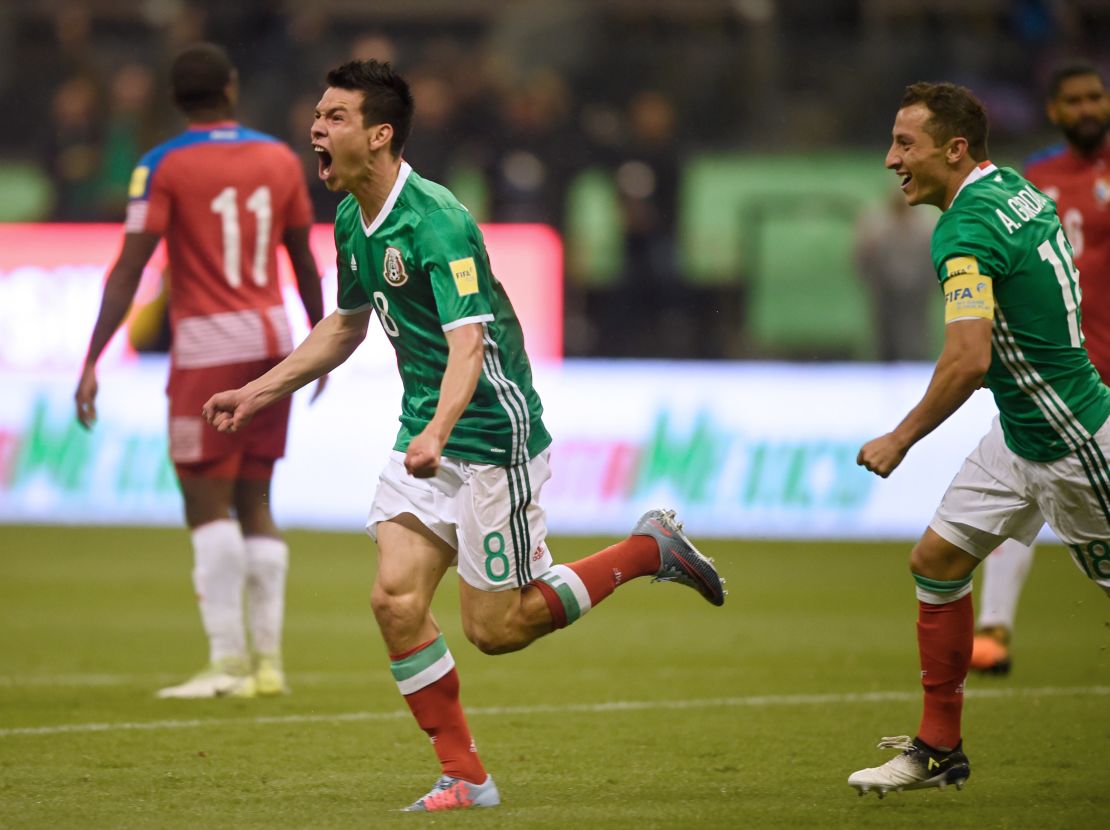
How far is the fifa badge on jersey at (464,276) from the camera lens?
5.27 metres

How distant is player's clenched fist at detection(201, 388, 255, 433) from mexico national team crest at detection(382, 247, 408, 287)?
1.86ft

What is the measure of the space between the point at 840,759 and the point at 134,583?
20.5 feet

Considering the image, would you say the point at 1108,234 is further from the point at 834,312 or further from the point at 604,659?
the point at 834,312

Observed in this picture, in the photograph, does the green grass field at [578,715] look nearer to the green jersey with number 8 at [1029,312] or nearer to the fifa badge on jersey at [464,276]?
the green jersey with number 8 at [1029,312]

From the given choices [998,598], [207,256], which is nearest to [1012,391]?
[998,598]

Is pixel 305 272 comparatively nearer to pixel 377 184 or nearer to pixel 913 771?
pixel 377 184

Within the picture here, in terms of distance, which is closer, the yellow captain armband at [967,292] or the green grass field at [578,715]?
the yellow captain armband at [967,292]

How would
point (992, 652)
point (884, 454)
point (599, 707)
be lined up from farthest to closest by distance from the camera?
point (992, 652)
point (599, 707)
point (884, 454)

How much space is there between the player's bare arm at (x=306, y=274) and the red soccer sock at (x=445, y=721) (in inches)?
101

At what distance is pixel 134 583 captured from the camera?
11531 millimetres

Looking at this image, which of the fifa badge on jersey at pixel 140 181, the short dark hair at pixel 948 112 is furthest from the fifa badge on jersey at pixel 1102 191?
the fifa badge on jersey at pixel 140 181

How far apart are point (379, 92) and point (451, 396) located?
0.99 m

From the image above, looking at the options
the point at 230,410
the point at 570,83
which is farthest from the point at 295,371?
the point at 570,83

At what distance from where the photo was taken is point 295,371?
5.74 m
